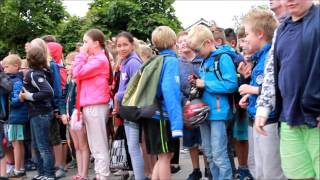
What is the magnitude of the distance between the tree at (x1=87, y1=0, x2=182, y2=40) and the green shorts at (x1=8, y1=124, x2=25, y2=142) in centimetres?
1759

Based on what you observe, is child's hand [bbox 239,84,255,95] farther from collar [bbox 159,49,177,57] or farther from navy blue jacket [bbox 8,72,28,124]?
navy blue jacket [bbox 8,72,28,124]

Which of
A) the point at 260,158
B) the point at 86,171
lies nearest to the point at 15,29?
the point at 86,171

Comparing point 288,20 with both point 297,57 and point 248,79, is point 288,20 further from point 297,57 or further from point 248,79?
point 248,79

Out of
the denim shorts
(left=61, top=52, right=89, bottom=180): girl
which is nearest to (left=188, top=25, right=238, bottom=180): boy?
the denim shorts

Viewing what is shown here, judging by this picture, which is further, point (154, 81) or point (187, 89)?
point (187, 89)

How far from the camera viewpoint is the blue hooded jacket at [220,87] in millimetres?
5027

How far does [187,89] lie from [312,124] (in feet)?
8.08

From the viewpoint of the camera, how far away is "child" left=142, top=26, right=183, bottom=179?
4805mm

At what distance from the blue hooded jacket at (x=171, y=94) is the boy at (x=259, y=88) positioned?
0.71 m

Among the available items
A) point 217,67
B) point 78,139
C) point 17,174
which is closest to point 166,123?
point 217,67

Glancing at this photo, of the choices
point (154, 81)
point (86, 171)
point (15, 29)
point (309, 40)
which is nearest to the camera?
point (309, 40)

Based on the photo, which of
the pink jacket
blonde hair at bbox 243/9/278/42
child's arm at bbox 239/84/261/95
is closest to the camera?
blonde hair at bbox 243/9/278/42

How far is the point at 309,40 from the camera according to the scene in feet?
10.5

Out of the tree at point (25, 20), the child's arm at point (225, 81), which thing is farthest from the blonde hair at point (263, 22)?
the tree at point (25, 20)
